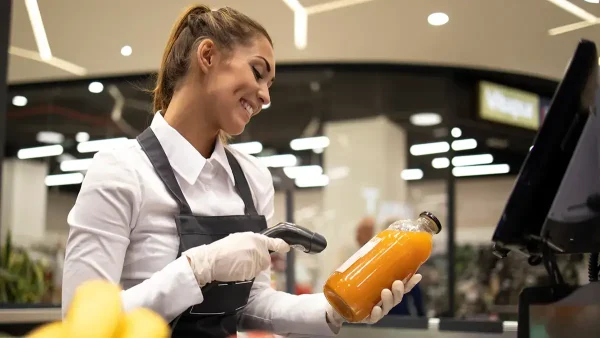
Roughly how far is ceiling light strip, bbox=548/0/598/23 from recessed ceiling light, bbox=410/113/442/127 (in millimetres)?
1851

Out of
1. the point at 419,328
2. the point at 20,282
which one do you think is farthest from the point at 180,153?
the point at 20,282

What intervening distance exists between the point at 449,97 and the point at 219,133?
19.4ft

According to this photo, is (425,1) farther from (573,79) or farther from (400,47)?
(573,79)

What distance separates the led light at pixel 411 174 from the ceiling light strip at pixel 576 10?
225 cm

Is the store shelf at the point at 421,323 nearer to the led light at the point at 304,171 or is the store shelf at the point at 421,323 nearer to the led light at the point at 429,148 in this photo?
the led light at the point at 304,171

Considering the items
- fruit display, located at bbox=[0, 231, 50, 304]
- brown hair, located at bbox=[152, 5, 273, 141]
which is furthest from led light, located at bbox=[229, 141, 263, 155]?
brown hair, located at bbox=[152, 5, 273, 141]

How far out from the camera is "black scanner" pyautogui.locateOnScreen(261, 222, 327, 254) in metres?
1.21

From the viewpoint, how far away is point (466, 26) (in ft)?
19.2

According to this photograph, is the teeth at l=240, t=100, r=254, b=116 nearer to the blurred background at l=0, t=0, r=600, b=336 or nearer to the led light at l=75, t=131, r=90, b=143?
the blurred background at l=0, t=0, r=600, b=336

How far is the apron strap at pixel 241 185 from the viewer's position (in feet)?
4.75

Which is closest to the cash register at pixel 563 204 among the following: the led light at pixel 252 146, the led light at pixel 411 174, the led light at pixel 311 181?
the led light at pixel 411 174

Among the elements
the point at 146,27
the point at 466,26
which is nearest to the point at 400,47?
the point at 466,26

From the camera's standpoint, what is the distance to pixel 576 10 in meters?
5.55

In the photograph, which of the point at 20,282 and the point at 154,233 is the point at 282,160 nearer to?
the point at 20,282
